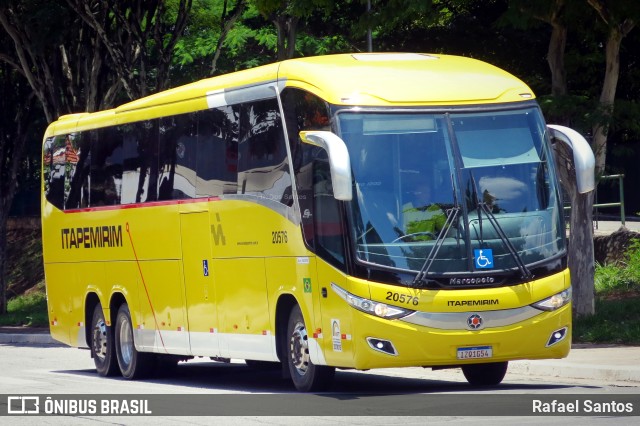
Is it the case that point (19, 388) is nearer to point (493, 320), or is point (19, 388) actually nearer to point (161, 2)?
point (493, 320)

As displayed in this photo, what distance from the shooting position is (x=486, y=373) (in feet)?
50.8

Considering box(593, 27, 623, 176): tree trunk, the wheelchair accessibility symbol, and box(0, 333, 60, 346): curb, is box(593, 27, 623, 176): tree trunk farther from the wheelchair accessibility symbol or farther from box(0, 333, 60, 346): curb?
box(0, 333, 60, 346): curb

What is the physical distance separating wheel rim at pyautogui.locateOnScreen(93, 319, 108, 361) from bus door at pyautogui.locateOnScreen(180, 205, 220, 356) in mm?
2928

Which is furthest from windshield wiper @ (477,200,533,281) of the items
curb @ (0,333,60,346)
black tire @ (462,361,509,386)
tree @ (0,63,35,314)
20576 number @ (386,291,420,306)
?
tree @ (0,63,35,314)

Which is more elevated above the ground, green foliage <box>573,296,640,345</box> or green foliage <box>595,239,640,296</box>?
green foliage <box>595,239,640,296</box>

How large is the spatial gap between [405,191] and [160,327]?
581cm

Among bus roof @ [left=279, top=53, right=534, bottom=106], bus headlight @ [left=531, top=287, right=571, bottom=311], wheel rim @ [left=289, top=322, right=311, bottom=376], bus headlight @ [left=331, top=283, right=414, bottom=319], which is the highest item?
bus roof @ [left=279, top=53, right=534, bottom=106]

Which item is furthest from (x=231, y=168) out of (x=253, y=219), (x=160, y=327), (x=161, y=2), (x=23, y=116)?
(x=23, y=116)

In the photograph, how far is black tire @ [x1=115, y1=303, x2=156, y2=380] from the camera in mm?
19266

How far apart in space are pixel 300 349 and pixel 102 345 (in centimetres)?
611

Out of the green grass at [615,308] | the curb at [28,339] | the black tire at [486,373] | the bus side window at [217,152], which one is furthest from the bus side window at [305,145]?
the curb at [28,339]

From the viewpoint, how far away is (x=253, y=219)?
1581 centimetres

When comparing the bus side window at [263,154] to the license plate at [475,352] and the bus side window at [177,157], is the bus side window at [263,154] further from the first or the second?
the license plate at [475,352]

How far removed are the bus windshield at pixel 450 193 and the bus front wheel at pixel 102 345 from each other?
728 cm
